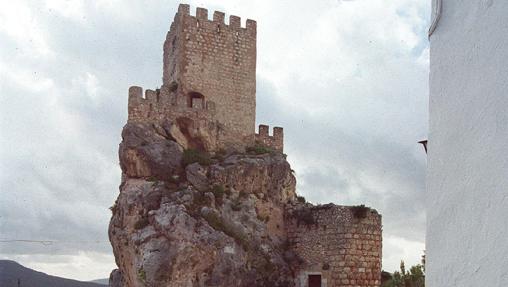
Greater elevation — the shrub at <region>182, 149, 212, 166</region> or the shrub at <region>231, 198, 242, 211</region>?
the shrub at <region>182, 149, 212, 166</region>

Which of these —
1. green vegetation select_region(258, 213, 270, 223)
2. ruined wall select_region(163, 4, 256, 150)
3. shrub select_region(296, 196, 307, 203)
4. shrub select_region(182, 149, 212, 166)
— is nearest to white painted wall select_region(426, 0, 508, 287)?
shrub select_region(182, 149, 212, 166)

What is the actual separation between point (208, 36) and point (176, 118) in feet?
13.7

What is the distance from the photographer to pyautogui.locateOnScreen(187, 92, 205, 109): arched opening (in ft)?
84.1

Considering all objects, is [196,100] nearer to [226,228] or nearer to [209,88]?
[209,88]

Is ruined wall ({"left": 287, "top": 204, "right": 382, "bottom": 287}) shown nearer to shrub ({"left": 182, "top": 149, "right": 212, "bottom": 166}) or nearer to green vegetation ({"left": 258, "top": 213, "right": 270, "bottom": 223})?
green vegetation ({"left": 258, "top": 213, "right": 270, "bottom": 223})

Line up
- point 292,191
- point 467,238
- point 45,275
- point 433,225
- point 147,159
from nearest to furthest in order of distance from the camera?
point 467,238
point 433,225
point 147,159
point 292,191
point 45,275

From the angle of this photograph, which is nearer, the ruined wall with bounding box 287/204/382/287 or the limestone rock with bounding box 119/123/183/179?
the ruined wall with bounding box 287/204/382/287

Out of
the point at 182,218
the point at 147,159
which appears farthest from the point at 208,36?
the point at 182,218

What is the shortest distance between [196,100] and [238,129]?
233 centimetres

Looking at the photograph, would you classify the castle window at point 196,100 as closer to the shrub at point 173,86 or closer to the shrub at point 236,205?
the shrub at point 173,86

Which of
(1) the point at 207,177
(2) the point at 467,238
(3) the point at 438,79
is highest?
(1) the point at 207,177

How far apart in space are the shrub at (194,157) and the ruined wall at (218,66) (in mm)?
1610

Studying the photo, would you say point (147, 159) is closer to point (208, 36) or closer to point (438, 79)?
point (208, 36)

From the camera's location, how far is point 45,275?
197 ft
